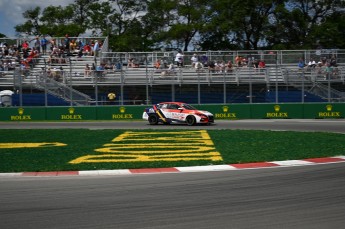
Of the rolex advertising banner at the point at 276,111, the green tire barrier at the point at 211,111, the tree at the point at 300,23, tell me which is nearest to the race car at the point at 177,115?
the green tire barrier at the point at 211,111

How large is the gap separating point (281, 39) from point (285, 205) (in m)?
46.3

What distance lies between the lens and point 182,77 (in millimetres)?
34219

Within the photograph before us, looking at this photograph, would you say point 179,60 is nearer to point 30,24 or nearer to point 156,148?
point 156,148

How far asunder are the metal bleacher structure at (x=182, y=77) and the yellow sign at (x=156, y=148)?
12.0m

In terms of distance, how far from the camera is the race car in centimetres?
2689

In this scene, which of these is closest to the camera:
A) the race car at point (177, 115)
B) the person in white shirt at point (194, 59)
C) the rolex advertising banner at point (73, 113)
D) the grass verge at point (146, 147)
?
the grass verge at point (146, 147)

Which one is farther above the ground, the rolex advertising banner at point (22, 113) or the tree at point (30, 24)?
the tree at point (30, 24)

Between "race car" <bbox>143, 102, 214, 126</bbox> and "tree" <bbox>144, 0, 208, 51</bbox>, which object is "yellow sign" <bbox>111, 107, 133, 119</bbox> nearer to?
"race car" <bbox>143, 102, 214, 126</bbox>

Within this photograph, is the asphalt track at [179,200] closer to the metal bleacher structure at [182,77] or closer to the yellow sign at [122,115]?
the yellow sign at [122,115]

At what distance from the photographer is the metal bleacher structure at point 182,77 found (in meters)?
33.6

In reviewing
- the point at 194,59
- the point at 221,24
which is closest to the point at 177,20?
the point at 221,24

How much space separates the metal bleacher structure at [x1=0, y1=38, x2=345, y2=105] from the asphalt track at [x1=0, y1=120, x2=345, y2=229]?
23064mm

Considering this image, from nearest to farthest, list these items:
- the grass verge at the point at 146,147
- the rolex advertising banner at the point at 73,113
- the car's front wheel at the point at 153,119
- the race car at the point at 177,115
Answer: the grass verge at the point at 146,147 → the race car at the point at 177,115 → the car's front wheel at the point at 153,119 → the rolex advertising banner at the point at 73,113

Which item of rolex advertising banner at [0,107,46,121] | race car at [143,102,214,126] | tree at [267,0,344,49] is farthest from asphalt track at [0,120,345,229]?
tree at [267,0,344,49]
